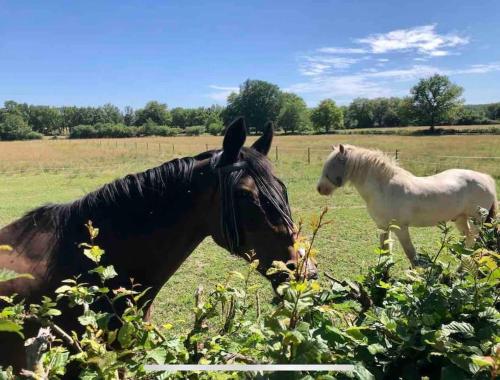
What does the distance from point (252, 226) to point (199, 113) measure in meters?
118

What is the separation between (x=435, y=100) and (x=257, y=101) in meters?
41.1

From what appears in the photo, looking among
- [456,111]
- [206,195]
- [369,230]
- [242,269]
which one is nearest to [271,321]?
[206,195]

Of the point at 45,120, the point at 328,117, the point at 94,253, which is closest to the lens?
the point at 94,253

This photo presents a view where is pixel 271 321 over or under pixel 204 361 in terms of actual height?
over

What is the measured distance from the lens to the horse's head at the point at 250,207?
1911 millimetres

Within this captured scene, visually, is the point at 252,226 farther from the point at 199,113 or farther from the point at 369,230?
the point at 199,113

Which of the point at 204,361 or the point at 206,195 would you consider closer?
the point at 204,361

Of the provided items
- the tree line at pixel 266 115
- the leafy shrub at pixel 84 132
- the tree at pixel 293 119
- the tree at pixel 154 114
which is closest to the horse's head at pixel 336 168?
the tree line at pixel 266 115

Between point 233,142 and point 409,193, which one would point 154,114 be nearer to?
point 409,193

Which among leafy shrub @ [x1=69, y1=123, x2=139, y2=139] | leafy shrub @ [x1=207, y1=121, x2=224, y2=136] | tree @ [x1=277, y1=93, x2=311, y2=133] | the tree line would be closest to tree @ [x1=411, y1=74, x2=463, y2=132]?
the tree line

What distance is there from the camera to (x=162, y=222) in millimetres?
2082

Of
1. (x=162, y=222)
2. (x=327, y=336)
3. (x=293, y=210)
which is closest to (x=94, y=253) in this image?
(x=327, y=336)

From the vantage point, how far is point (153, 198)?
6.92ft

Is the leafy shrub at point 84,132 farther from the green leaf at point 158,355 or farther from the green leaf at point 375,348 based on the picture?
the green leaf at point 375,348
